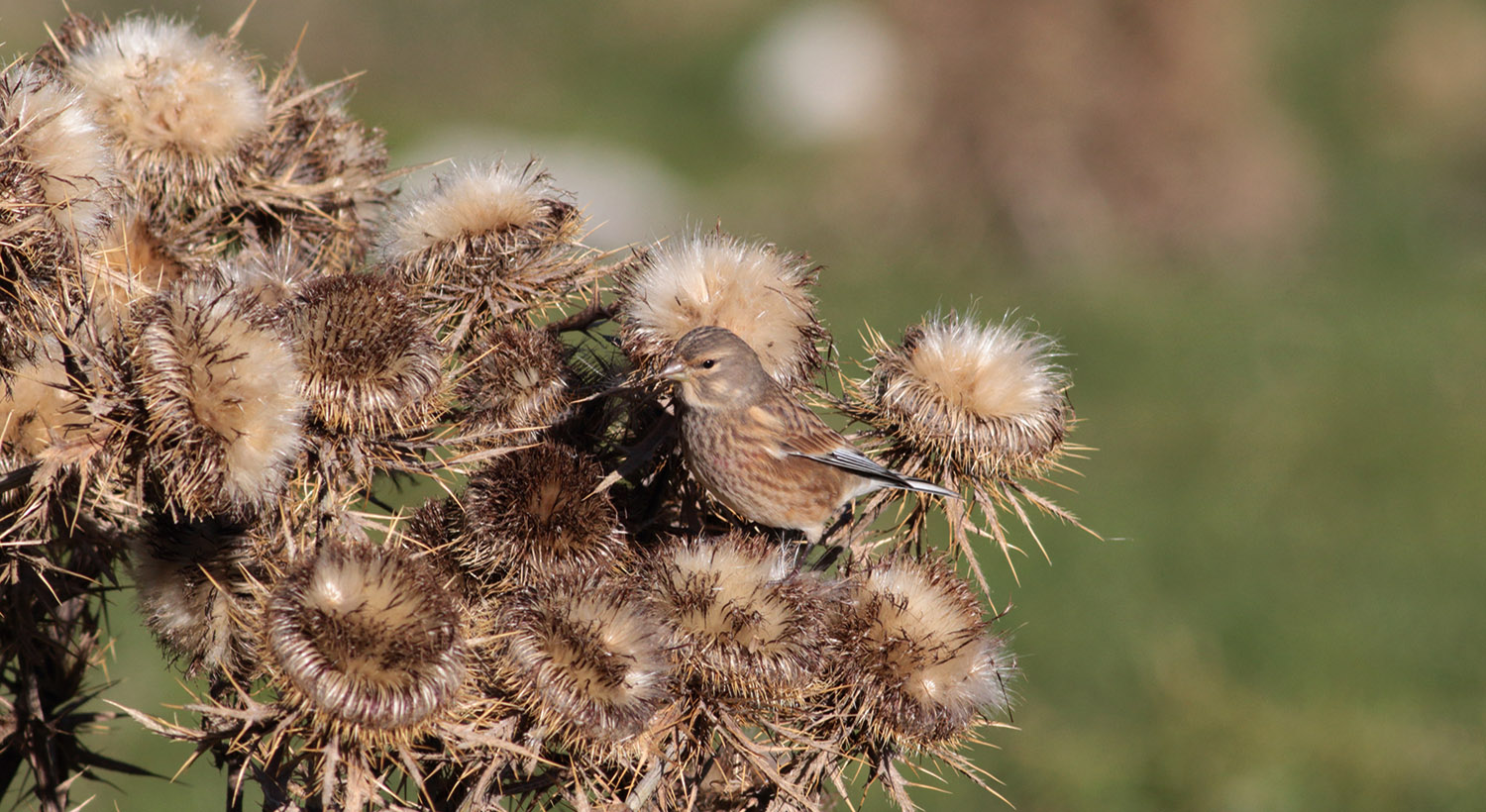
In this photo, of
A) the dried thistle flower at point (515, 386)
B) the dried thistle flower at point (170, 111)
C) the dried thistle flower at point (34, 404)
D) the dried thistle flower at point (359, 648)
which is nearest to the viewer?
the dried thistle flower at point (359, 648)

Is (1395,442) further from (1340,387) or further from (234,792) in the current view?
(234,792)

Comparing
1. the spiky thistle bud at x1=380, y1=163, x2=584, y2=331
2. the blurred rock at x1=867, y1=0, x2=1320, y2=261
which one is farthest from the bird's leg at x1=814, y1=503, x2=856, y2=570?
the blurred rock at x1=867, y1=0, x2=1320, y2=261

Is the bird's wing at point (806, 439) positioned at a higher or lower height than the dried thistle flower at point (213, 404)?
higher

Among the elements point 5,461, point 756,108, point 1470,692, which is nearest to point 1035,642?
point 1470,692

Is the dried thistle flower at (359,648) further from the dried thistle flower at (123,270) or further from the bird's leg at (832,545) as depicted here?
the bird's leg at (832,545)

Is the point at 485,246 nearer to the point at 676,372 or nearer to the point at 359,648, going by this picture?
the point at 676,372

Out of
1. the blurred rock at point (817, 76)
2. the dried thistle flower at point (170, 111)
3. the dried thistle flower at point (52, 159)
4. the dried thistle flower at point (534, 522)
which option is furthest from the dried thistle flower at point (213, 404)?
the blurred rock at point (817, 76)

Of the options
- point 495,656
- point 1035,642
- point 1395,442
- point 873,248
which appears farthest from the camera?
point 873,248

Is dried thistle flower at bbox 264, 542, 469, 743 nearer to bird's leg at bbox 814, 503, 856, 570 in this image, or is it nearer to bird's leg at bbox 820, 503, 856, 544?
bird's leg at bbox 814, 503, 856, 570

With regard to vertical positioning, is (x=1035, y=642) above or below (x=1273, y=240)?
below
